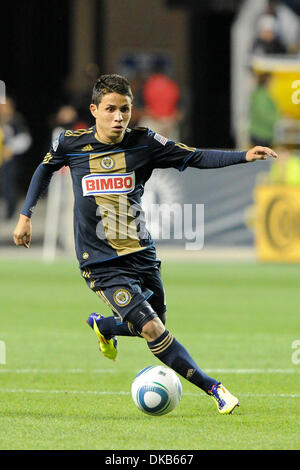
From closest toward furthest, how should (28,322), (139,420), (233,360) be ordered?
(139,420)
(233,360)
(28,322)

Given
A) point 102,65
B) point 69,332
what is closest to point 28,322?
point 69,332

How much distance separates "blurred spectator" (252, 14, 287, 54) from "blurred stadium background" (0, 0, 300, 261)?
28 mm

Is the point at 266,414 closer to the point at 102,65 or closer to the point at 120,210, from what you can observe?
the point at 120,210

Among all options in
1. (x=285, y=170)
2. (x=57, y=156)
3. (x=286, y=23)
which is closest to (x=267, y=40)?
(x=286, y=23)

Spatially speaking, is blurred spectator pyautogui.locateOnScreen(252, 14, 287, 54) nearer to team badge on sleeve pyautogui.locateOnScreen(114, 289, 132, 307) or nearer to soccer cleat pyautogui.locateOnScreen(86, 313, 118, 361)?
soccer cleat pyautogui.locateOnScreen(86, 313, 118, 361)

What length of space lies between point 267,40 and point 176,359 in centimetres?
1681

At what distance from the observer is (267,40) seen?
23.6 m

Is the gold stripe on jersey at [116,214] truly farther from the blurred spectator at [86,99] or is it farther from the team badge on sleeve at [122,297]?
the blurred spectator at [86,99]

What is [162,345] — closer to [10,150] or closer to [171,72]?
[10,150]

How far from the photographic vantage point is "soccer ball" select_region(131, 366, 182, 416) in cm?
739

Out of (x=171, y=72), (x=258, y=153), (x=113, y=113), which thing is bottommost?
(x=171, y=72)

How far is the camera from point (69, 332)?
1210 centimetres

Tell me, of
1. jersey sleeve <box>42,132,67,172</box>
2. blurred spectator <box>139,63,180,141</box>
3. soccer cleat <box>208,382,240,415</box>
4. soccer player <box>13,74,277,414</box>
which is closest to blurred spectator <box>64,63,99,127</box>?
blurred spectator <box>139,63,180,141</box>
